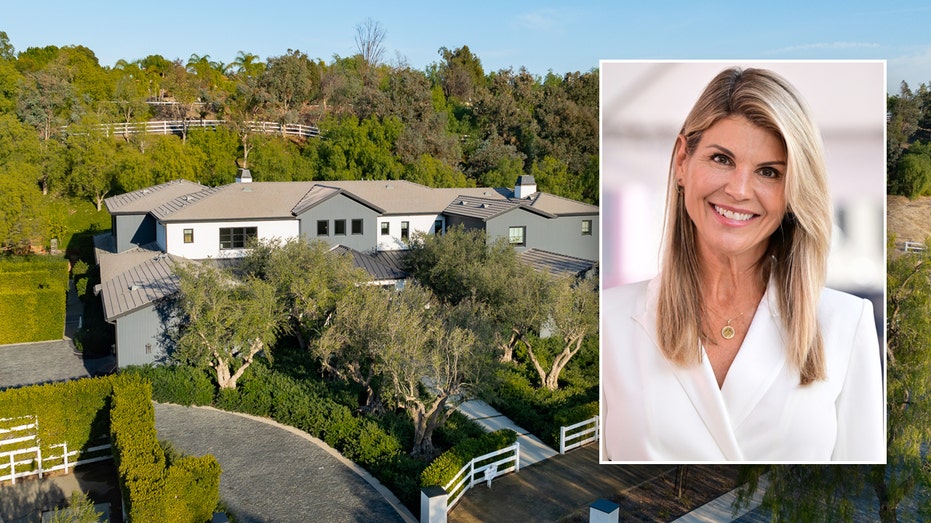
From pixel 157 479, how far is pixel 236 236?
1802cm

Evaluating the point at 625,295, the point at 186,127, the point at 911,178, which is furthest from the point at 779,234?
the point at 186,127

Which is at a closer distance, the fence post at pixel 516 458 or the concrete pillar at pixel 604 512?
the concrete pillar at pixel 604 512

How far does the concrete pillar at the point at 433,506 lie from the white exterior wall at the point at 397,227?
18961 mm

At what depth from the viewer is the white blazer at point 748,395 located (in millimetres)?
7676

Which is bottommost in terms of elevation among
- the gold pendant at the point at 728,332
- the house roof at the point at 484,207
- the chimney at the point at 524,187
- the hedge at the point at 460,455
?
the hedge at the point at 460,455

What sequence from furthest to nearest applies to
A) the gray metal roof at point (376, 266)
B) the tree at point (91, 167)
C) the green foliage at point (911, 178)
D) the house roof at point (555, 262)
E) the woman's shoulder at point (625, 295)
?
the tree at point (91, 167) < the gray metal roof at point (376, 266) < the house roof at point (555, 262) < the green foliage at point (911, 178) < the woman's shoulder at point (625, 295)

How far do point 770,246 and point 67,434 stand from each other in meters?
14.7

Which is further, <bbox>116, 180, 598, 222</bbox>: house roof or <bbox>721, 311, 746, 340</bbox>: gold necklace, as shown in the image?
<bbox>116, 180, 598, 222</bbox>: house roof

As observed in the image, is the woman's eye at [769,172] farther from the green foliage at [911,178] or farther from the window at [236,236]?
the window at [236,236]

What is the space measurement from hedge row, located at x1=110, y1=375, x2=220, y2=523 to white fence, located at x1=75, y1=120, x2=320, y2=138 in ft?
119

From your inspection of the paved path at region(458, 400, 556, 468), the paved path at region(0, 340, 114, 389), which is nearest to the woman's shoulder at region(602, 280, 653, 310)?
the paved path at region(458, 400, 556, 468)

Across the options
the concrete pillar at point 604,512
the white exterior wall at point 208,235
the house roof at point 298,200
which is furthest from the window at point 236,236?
the concrete pillar at point 604,512

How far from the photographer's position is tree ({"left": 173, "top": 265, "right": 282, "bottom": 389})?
19000 millimetres

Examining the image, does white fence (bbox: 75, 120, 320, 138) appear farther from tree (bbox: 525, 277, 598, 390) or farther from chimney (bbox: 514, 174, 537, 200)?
tree (bbox: 525, 277, 598, 390)
